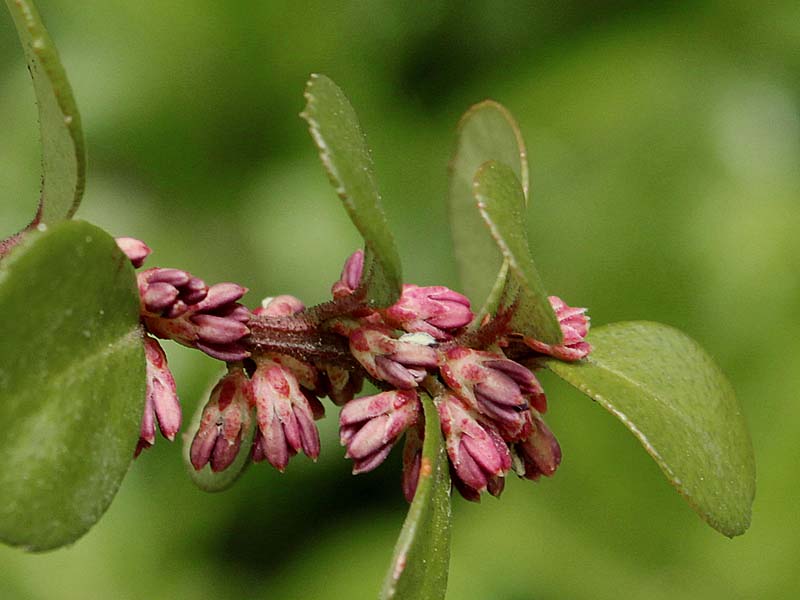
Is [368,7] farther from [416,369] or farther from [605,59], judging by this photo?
[416,369]

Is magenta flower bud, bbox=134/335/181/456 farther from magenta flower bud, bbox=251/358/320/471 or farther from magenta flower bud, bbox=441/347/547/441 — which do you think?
magenta flower bud, bbox=441/347/547/441

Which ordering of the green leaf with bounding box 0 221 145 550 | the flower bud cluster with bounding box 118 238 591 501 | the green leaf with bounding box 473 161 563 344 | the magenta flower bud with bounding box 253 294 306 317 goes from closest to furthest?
the green leaf with bounding box 0 221 145 550 → the green leaf with bounding box 473 161 563 344 → the flower bud cluster with bounding box 118 238 591 501 → the magenta flower bud with bounding box 253 294 306 317

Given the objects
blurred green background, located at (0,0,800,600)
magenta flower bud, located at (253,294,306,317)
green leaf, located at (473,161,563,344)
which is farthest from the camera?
blurred green background, located at (0,0,800,600)

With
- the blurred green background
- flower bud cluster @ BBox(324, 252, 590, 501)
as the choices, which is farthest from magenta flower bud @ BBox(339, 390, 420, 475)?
the blurred green background

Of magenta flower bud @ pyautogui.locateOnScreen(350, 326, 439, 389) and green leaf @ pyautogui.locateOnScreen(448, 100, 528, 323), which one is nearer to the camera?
magenta flower bud @ pyautogui.locateOnScreen(350, 326, 439, 389)

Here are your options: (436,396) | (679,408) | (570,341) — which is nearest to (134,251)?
(436,396)

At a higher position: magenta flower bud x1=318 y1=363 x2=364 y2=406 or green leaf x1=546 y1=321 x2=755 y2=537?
green leaf x1=546 y1=321 x2=755 y2=537

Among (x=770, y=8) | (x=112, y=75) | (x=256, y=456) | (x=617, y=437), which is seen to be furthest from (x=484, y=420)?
(x=770, y=8)

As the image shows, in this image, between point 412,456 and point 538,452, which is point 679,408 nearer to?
point 538,452

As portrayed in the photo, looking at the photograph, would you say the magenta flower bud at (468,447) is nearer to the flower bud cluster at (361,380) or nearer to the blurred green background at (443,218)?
the flower bud cluster at (361,380)
